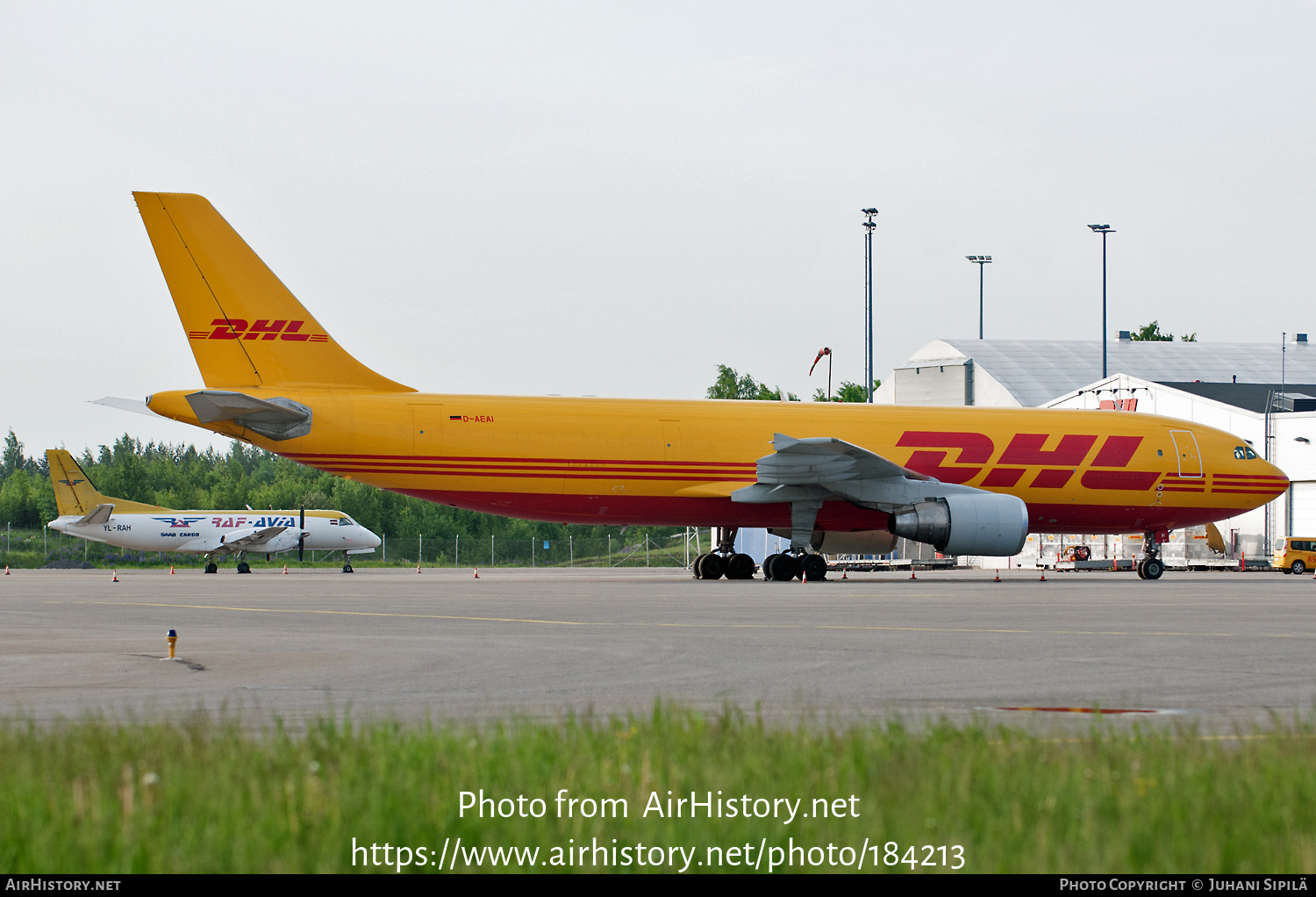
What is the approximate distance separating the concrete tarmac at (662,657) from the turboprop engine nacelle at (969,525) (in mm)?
7341

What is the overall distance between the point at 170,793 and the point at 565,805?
1.50 meters

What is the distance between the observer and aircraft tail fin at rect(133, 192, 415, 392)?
29594mm

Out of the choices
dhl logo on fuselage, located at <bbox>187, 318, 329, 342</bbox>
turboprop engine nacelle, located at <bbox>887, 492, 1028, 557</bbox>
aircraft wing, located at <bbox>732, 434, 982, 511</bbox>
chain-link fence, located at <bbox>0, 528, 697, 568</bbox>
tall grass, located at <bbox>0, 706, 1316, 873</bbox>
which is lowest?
chain-link fence, located at <bbox>0, 528, 697, 568</bbox>

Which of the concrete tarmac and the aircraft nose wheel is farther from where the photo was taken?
the aircraft nose wheel

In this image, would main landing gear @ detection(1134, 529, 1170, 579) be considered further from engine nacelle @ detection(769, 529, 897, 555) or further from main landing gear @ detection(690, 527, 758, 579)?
main landing gear @ detection(690, 527, 758, 579)

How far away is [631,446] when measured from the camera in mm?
31031

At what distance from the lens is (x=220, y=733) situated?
6.51 meters

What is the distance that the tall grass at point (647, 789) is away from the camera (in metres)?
4.19

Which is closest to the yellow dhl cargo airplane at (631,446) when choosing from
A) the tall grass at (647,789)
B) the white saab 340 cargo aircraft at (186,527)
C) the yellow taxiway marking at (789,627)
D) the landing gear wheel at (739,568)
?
the landing gear wheel at (739,568)

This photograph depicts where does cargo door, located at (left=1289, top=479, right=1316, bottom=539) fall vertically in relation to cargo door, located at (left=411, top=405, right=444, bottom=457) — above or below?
below

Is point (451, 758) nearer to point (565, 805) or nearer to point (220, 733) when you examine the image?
point (565, 805)

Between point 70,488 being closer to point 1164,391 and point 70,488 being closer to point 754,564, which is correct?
point 754,564

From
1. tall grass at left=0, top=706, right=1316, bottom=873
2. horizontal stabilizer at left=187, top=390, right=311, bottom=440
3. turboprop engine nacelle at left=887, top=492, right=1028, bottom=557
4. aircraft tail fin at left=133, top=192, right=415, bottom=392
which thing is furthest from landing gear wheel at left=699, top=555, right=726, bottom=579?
tall grass at left=0, top=706, right=1316, bottom=873

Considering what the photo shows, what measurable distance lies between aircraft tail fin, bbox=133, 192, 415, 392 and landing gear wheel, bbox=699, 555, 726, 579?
34.4 ft
